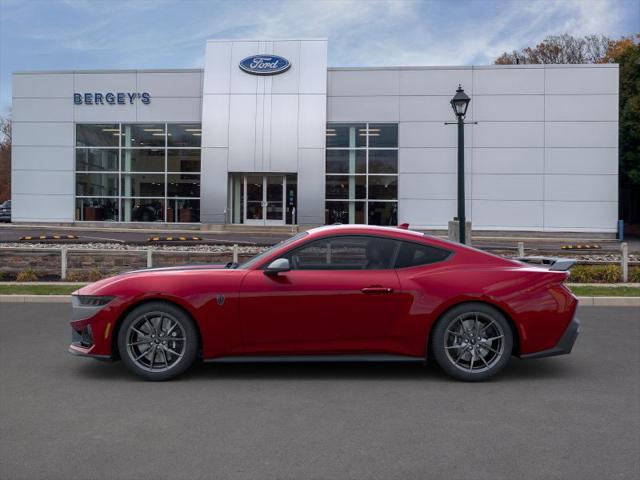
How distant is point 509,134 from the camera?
29.8 metres

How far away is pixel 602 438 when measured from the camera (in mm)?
4320

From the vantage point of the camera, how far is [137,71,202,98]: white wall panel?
1252 inches

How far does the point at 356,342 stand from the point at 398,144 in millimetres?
25719

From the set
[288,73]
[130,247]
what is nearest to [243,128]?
[288,73]

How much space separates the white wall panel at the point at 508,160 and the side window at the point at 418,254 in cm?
2488

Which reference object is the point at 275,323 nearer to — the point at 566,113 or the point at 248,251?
the point at 248,251

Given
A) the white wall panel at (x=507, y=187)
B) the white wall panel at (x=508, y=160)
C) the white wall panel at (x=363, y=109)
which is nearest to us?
the white wall panel at (x=508, y=160)

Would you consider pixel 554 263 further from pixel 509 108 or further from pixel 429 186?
pixel 509 108

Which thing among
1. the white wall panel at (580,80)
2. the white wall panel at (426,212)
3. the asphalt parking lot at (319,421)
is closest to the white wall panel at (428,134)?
the white wall panel at (426,212)

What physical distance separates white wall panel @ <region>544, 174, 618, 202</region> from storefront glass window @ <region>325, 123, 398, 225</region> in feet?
23.2

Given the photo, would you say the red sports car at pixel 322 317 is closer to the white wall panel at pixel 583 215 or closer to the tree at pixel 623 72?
the white wall panel at pixel 583 215

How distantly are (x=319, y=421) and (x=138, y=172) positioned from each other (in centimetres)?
3000

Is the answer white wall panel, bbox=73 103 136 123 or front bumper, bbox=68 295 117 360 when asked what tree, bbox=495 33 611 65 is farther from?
front bumper, bbox=68 295 117 360

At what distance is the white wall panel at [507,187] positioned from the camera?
29.9 meters
